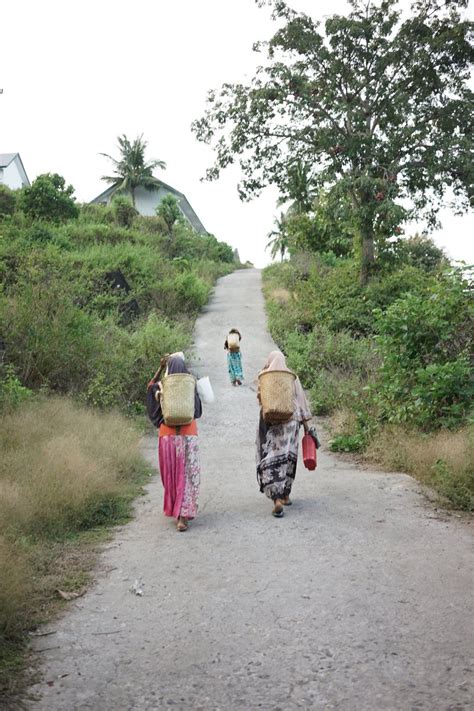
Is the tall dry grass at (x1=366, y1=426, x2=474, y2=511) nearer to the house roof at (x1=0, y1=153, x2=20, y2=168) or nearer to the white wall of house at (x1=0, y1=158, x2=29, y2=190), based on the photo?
the white wall of house at (x1=0, y1=158, x2=29, y2=190)

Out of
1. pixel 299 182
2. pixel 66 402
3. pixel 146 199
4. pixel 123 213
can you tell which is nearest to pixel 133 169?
pixel 146 199

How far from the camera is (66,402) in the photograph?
13.8 metres

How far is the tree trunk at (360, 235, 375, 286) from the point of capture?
2836 cm

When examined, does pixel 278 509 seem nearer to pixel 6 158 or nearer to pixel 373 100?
pixel 373 100

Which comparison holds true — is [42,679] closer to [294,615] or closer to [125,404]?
[294,615]

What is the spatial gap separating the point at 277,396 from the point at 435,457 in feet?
9.46

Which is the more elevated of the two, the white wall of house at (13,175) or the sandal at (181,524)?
the white wall of house at (13,175)

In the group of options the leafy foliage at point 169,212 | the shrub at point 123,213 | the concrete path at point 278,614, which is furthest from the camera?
the leafy foliage at point 169,212

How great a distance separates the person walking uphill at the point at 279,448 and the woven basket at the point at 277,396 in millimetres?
84

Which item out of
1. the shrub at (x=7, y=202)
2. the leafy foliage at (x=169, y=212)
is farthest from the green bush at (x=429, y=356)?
the leafy foliage at (x=169, y=212)

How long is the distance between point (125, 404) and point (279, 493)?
810cm

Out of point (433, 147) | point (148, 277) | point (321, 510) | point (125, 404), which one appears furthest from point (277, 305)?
point (321, 510)

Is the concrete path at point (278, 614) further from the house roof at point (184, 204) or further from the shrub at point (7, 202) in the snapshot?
the house roof at point (184, 204)

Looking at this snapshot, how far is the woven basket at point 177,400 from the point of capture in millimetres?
8062
